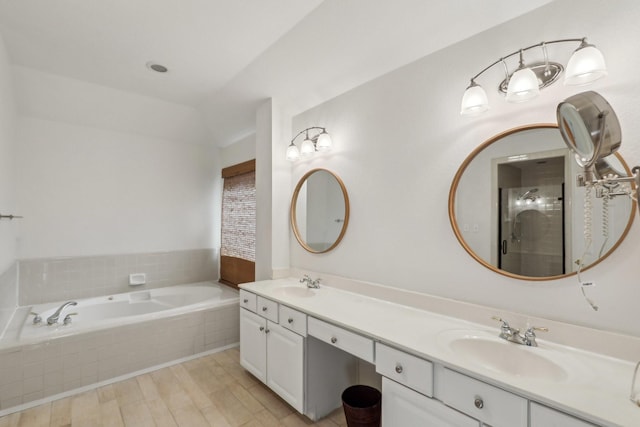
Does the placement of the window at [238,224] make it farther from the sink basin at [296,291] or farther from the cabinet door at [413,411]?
the cabinet door at [413,411]

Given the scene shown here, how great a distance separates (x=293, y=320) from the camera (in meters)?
1.96

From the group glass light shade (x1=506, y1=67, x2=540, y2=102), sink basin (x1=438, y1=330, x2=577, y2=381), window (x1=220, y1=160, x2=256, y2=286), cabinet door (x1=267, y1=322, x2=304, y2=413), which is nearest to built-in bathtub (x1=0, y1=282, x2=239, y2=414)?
window (x1=220, y1=160, x2=256, y2=286)

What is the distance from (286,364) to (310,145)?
173 centimetres

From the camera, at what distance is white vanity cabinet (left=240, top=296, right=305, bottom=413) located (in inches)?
76.3

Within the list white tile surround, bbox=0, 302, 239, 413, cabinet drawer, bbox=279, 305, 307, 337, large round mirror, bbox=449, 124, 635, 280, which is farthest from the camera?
white tile surround, bbox=0, 302, 239, 413

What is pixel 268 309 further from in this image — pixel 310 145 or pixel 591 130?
pixel 591 130

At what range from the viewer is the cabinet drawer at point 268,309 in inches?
83.4

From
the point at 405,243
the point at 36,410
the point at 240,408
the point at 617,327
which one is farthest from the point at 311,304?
the point at 36,410

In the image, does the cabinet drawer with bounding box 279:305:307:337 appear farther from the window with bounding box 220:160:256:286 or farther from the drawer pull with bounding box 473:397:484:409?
the window with bounding box 220:160:256:286

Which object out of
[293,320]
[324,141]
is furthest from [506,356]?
[324,141]

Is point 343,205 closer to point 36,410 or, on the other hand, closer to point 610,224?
point 610,224

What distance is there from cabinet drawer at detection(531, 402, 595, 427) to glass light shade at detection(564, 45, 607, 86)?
49.5 inches

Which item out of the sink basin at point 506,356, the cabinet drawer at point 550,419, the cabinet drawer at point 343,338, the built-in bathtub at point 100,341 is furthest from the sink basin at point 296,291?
the cabinet drawer at point 550,419

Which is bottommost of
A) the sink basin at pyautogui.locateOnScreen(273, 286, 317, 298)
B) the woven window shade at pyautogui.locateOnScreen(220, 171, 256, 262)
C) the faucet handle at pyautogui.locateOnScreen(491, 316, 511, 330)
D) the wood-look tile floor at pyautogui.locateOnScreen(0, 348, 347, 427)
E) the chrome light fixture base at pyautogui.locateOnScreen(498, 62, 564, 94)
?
the wood-look tile floor at pyautogui.locateOnScreen(0, 348, 347, 427)
